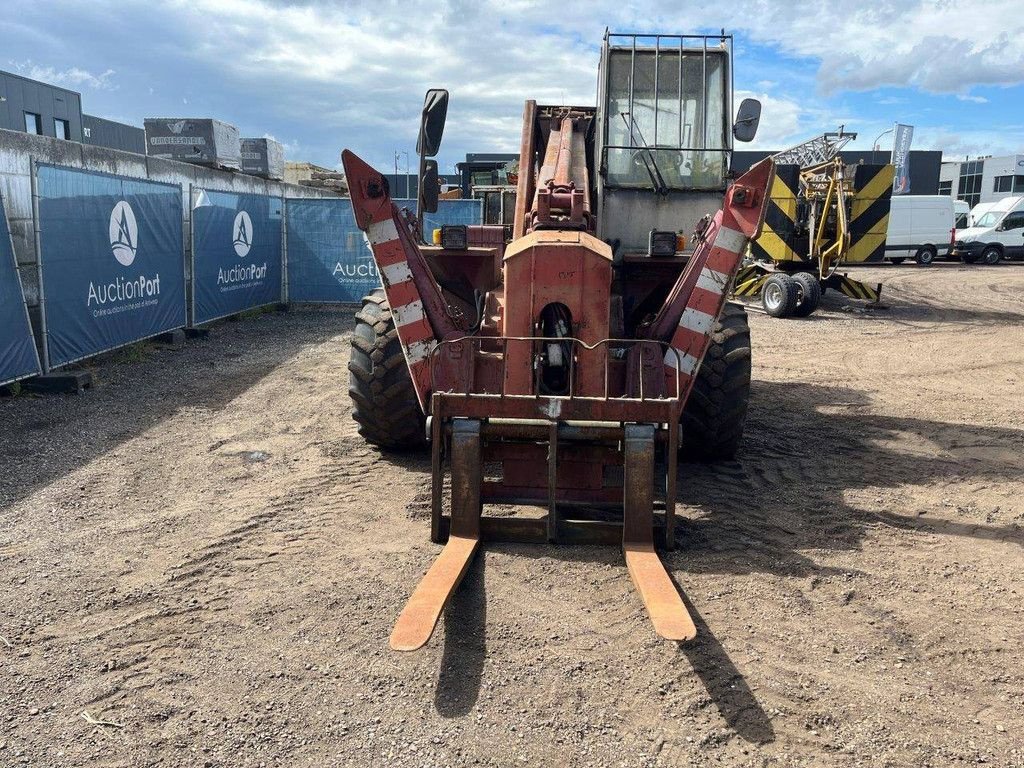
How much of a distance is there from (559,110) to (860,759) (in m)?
5.94

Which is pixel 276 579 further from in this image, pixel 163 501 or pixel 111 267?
pixel 111 267

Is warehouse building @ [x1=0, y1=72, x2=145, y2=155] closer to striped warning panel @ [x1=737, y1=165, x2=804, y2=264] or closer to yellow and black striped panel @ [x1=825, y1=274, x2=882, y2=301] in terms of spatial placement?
striped warning panel @ [x1=737, y1=165, x2=804, y2=264]

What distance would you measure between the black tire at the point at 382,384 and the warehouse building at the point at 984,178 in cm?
4545

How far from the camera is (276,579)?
4.20 meters

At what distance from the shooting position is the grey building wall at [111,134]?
28.8 m

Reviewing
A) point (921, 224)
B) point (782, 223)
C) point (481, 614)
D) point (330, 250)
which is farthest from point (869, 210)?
point (481, 614)

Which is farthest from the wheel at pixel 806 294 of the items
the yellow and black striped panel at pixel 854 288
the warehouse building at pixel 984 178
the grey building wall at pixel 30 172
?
the warehouse building at pixel 984 178

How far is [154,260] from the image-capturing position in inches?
428

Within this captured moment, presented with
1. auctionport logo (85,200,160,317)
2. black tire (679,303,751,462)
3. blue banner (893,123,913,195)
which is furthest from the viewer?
blue banner (893,123,913,195)

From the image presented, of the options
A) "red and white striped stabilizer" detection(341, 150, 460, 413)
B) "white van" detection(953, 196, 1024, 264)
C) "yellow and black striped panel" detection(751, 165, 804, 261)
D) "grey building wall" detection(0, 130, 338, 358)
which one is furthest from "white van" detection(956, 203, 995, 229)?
"red and white striped stabilizer" detection(341, 150, 460, 413)

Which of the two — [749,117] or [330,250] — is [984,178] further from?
[749,117]

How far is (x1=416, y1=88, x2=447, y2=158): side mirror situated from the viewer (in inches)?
207

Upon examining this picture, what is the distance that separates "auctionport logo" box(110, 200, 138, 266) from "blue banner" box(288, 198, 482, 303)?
19.5 feet

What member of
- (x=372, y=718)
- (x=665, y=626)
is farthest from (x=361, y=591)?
(x=665, y=626)
